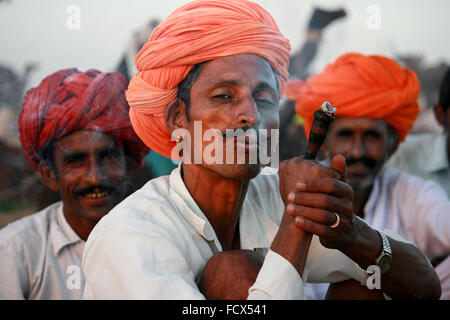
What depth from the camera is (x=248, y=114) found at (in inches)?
79.8

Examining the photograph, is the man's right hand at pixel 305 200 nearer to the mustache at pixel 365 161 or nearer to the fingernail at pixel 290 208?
the fingernail at pixel 290 208

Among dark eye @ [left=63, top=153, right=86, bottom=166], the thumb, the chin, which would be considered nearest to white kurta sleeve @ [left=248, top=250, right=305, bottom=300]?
the thumb

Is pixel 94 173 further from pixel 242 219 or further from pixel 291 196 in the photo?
pixel 291 196

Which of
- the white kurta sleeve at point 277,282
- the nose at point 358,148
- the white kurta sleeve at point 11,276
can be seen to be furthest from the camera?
the nose at point 358,148

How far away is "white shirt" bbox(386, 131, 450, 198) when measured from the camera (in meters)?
3.76

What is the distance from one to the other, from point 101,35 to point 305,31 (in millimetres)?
1099

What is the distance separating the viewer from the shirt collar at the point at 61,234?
102 inches

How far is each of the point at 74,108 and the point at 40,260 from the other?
28.1 inches

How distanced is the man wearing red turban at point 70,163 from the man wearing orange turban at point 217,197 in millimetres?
295

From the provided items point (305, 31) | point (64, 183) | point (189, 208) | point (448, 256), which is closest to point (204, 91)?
point (189, 208)

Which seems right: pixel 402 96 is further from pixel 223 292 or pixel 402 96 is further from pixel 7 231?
pixel 7 231

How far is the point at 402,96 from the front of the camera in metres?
3.34
